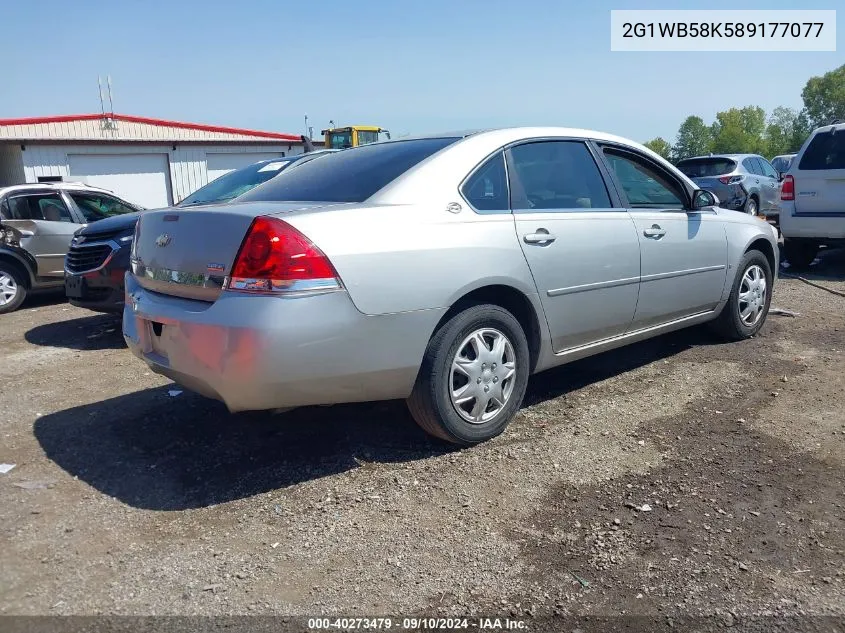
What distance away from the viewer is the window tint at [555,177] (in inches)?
158

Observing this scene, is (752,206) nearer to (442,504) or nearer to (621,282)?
(621,282)

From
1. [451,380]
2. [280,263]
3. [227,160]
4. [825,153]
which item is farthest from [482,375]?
[227,160]

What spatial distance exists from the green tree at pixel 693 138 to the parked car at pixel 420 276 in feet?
352

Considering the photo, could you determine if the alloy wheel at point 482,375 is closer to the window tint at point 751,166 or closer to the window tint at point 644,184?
the window tint at point 644,184

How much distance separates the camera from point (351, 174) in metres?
3.92

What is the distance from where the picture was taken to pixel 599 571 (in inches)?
104

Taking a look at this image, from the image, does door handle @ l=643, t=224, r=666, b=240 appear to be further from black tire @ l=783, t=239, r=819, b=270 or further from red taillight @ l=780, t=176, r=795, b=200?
black tire @ l=783, t=239, r=819, b=270

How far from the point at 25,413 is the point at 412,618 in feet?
11.2

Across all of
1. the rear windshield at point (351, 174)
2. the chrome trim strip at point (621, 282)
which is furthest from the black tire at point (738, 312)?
the rear windshield at point (351, 174)

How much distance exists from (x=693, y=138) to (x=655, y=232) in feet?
365

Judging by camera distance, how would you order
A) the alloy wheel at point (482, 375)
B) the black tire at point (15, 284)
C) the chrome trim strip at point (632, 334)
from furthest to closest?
1. the black tire at point (15, 284)
2. the chrome trim strip at point (632, 334)
3. the alloy wheel at point (482, 375)

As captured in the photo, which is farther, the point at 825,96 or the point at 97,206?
the point at 825,96

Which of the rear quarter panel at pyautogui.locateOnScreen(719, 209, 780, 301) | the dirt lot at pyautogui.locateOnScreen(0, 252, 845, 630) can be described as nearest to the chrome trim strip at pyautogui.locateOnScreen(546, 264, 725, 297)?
the rear quarter panel at pyautogui.locateOnScreen(719, 209, 780, 301)

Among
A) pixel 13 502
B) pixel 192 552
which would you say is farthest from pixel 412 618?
pixel 13 502
